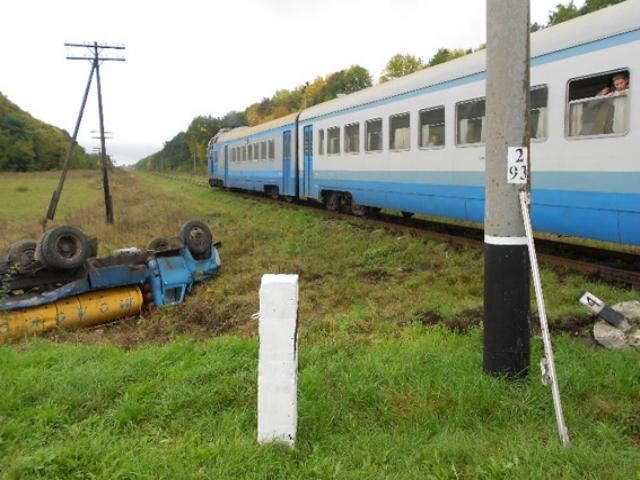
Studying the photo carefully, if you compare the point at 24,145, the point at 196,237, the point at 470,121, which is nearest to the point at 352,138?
the point at 470,121

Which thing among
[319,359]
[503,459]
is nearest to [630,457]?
[503,459]

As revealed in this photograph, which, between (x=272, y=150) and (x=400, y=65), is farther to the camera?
(x=400, y=65)

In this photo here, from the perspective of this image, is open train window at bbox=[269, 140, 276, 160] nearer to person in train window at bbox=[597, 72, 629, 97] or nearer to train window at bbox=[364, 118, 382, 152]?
train window at bbox=[364, 118, 382, 152]

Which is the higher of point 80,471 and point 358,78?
point 358,78

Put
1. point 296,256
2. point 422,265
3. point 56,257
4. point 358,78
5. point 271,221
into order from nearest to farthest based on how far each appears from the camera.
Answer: point 56,257
point 422,265
point 296,256
point 271,221
point 358,78

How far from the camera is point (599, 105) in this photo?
21.4 feet

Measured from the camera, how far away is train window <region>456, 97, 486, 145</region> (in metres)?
8.52

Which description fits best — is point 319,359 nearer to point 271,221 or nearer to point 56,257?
point 56,257

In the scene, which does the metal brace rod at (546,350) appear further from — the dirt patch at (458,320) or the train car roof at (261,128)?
the train car roof at (261,128)

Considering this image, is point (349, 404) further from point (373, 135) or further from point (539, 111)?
point (373, 135)

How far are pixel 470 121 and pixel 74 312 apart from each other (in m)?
6.72

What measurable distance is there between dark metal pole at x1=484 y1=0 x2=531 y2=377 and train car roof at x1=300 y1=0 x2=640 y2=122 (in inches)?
136

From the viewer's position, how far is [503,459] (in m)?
2.82

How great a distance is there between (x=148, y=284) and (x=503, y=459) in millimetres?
6866
